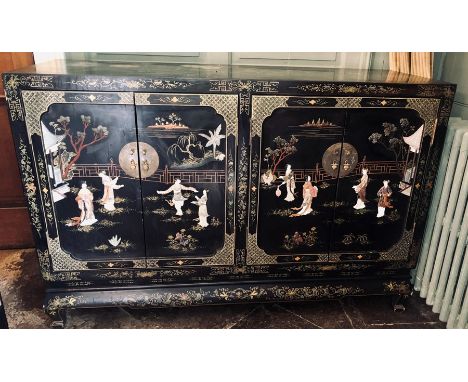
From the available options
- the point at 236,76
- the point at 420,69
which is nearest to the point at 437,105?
the point at 420,69

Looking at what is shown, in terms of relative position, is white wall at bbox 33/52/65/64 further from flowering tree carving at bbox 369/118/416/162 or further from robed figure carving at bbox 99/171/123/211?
flowering tree carving at bbox 369/118/416/162

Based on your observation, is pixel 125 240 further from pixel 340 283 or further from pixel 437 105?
pixel 437 105

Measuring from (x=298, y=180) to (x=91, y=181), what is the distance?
1.12 m

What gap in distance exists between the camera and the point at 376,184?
2.28 m

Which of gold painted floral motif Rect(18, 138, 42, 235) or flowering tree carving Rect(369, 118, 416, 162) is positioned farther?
flowering tree carving Rect(369, 118, 416, 162)

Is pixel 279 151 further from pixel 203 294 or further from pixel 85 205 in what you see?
pixel 85 205

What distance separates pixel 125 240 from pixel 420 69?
2028 millimetres

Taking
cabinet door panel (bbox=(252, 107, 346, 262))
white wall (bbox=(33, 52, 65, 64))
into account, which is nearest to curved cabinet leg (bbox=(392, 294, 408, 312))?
cabinet door panel (bbox=(252, 107, 346, 262))

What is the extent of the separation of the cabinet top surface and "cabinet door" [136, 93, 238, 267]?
17cm

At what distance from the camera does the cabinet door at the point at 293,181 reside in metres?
2.11

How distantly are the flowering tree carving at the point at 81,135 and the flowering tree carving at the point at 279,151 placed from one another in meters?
0.86

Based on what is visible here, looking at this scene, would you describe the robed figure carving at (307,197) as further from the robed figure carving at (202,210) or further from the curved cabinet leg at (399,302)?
the curved cabinet leg at (399,302)

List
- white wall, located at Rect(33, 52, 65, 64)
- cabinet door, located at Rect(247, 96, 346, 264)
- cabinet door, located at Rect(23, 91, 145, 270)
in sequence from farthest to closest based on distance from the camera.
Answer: white wall, located at Rect(33, 52, 65, 64), cabinet door, located at Rect(247, 96, 346, 264), cabinet door, located at Rect(23, 91, 145, 270)

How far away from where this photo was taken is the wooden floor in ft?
7.91
